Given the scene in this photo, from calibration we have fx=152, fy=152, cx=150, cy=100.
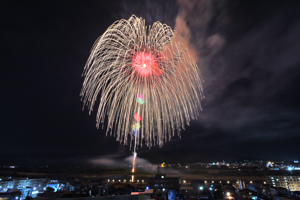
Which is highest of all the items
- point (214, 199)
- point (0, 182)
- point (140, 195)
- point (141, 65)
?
point (141, 65)

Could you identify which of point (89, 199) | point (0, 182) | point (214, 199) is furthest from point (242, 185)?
point (0, 182)

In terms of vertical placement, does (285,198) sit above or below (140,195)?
below

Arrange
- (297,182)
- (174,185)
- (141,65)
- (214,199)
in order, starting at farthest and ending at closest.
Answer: (297,182), (174,185), (214,199), (141,65)

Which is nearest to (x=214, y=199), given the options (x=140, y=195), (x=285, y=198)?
(x=285, y=198)

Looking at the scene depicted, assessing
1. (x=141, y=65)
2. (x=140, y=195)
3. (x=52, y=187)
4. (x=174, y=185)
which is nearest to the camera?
(x=140, y=195)

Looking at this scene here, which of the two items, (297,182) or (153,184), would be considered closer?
(153,184)

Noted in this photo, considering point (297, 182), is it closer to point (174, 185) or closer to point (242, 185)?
point (242, 185)

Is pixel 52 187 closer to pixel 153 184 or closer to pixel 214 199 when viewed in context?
pixel 153 184

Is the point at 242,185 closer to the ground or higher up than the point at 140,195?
closer to the ground

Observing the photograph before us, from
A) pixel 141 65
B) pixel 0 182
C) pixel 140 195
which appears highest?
pixel 141 65
